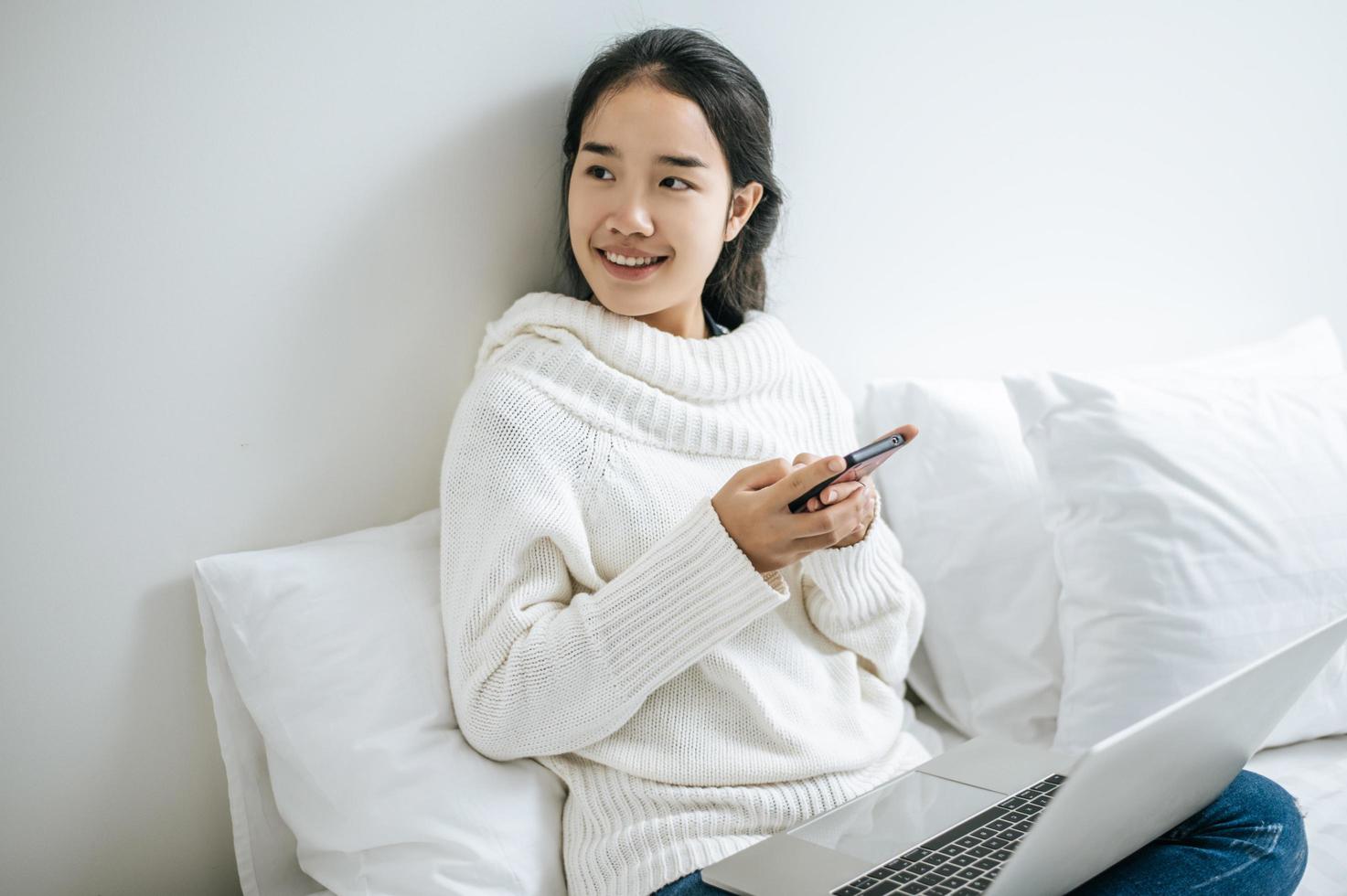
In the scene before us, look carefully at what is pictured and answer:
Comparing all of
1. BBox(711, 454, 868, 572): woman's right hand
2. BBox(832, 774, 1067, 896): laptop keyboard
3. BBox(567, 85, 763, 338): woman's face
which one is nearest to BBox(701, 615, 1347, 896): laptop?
BBox(832, 774, 1067, 896): laptop keyboard

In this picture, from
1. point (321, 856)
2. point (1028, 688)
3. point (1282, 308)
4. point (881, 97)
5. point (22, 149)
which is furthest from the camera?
point (1282, 308)

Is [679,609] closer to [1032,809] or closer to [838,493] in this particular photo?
[838,493]

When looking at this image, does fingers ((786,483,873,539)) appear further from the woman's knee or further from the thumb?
the woman's knee

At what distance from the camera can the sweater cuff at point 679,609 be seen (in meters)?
1.05

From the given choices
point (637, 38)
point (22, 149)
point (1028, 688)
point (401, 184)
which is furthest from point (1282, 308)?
point (22, 149)

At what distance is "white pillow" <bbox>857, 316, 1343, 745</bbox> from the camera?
4.65 ft

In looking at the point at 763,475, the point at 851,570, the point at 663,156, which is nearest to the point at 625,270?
the point at 663,156

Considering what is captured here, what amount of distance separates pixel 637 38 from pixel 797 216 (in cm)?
38

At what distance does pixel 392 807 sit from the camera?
104cm

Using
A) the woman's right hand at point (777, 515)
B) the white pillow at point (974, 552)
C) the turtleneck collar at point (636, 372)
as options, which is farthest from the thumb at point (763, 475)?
the white pillow at point (974, 552)

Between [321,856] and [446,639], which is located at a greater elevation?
[446,639]

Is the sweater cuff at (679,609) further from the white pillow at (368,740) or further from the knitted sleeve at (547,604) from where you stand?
the white pillow at (368,740)

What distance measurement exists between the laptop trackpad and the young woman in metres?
0.04

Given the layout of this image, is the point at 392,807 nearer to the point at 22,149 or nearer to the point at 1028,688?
the point at 22,149
